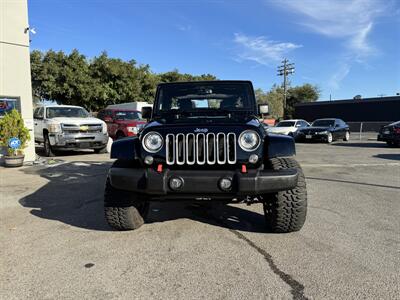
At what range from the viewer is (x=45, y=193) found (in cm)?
650

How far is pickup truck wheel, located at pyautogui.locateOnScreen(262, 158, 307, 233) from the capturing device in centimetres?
385

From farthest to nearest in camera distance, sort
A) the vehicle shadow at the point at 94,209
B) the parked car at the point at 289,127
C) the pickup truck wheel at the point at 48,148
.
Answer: the parked car at the point at 289,127, the pickup truck wheel at the point at 48,148, the vehicle shadow at the point at 94,209

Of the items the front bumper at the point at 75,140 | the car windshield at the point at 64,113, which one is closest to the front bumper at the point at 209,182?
the front bumper at the point at 75,140

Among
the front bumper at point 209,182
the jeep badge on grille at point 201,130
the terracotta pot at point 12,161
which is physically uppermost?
the jeep badge on grille at point 201,130

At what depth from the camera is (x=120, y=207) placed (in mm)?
4039

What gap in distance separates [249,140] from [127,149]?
1.30 metres

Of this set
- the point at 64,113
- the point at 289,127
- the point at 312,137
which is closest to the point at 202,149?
the point at 64,113

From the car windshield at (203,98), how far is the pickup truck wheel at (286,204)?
1.40 metres

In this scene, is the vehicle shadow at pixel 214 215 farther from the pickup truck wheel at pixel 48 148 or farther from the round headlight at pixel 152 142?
the pickup truck wheel at pixel 48 148

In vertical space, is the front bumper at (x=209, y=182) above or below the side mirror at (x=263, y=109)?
below

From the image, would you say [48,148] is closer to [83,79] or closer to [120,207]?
[120,207]

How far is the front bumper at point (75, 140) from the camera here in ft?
38.8

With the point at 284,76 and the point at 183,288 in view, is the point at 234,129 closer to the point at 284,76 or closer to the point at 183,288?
the point at 183,288

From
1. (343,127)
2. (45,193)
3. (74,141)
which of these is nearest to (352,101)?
(343,127)
